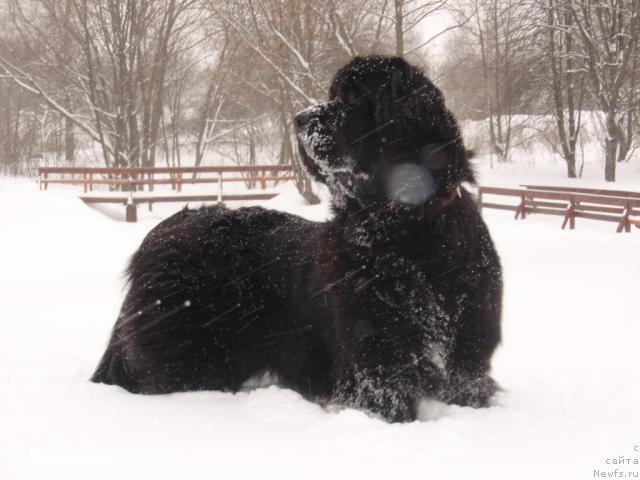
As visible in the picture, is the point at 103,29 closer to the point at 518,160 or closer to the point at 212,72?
the point at 212,72

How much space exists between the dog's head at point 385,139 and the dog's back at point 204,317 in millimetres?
597

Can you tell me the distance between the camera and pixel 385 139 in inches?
111

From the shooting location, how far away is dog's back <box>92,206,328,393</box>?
3318mm

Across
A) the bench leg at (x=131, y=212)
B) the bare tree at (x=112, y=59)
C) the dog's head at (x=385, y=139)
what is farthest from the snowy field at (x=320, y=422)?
the bare tree at (x=112, y=59)

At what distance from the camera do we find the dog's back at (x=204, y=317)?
3318mm

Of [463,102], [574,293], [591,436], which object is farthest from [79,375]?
[463,102]

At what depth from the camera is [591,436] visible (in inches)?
94.3

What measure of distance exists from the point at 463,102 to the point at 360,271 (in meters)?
40.9

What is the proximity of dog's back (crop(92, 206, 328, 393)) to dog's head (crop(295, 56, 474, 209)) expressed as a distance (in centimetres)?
60

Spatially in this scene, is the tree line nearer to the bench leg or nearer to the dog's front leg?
the bench leg

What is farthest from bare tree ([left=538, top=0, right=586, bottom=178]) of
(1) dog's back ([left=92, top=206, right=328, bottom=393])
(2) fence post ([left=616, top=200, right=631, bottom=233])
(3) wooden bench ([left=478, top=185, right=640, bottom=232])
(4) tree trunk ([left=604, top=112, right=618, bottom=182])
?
(1) dog's back ([left=92, top=206, right=328, bottom=393])

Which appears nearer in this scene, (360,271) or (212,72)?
(360,271)

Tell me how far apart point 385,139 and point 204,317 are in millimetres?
1380

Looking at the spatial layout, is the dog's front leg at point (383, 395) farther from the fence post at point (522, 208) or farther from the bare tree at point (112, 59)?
the bare tree at point (112, 59)
